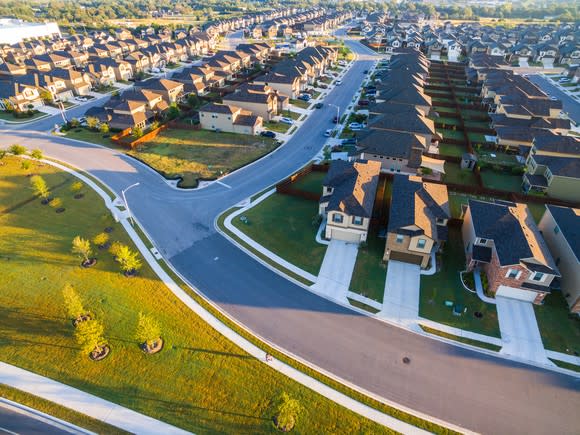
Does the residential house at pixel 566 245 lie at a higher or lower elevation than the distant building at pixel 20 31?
lower

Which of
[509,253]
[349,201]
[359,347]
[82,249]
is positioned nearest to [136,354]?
[82,249]

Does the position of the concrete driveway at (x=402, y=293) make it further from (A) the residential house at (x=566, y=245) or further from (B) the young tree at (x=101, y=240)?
(B) the young tree at (x=101, y=240)

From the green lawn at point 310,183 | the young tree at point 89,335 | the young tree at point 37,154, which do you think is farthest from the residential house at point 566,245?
the young tree at point 37,154

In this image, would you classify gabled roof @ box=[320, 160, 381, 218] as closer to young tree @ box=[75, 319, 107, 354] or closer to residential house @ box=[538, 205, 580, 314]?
residential house @ box=[538, 205, 580, 314]

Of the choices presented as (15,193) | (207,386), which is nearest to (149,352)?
(207,386)

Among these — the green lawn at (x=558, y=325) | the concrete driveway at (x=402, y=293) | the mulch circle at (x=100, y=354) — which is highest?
the green lawn at (x=558, y=325)

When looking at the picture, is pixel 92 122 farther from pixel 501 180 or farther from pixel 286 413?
pixel 501 180
